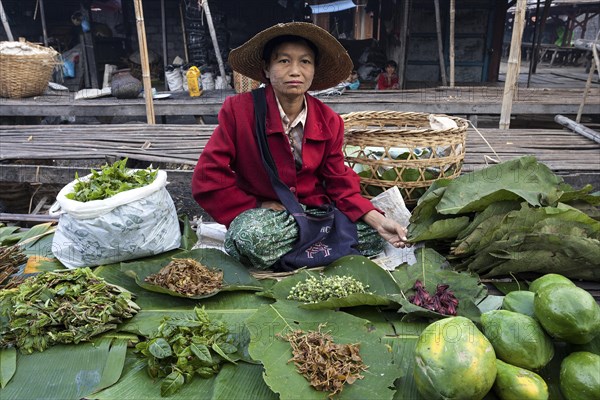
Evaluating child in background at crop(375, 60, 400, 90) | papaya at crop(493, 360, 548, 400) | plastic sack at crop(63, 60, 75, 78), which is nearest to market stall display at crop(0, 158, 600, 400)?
papaya at crop(493, 360, 548, 400)

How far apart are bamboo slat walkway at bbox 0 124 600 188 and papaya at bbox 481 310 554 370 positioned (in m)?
2.02

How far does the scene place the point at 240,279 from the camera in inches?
86.2

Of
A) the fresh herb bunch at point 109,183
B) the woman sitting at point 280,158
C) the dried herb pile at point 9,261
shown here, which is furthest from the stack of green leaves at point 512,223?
the dried herb pile at point 9,261

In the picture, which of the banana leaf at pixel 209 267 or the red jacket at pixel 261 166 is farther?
the red jacket at pixel 261 166

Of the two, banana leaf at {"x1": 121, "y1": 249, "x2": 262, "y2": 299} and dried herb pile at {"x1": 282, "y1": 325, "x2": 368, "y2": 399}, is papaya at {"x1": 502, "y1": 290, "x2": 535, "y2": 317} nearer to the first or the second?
dried herb pile at {"x1": 282, "y1": 325, "x2": 368, "y2": 399}

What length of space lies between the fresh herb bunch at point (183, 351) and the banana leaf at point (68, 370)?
0.13 metres

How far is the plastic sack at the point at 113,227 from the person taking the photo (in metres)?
2.18

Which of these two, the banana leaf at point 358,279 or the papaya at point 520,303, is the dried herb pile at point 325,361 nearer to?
the banana leaf at point 358,279

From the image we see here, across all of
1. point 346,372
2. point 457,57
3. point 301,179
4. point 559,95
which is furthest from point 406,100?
point 346,372

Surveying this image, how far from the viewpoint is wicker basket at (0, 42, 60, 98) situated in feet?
21.0

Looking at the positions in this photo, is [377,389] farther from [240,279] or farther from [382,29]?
[382,29]

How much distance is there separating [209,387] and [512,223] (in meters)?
1.48

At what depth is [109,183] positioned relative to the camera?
2.34m

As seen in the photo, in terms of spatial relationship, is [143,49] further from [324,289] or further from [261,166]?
[324,289]
